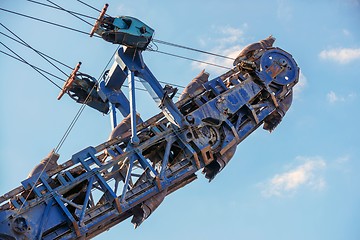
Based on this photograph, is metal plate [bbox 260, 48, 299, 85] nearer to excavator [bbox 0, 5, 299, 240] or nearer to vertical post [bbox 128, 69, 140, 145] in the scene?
excavator [bbox 0, 5, 299, 240]

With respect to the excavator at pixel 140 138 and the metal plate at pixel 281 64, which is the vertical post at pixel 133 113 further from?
the metal plate at pixel 281 64

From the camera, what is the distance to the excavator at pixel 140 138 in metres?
19.5

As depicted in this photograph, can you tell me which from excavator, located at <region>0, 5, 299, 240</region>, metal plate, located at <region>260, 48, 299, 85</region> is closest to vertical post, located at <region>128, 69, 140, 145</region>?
excavator, located at <region>0, 5, 299, 240</region>

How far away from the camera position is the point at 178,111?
21.6 m

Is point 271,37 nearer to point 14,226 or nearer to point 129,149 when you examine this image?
point 129,149

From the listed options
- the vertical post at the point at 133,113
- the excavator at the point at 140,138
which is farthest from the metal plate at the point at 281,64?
the vertical post at the point at 133,113

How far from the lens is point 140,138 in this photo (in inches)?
834

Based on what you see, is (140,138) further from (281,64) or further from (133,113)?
(281,64)

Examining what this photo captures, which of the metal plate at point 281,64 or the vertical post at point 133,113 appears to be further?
the metal plate at point 281,64

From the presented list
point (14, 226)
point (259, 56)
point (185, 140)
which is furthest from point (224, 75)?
point (14, 226)

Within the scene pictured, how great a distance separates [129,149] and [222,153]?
2.60 meters

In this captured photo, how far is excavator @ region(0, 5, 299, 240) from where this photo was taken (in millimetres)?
19547

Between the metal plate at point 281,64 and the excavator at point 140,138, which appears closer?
the excavator at point 140,138

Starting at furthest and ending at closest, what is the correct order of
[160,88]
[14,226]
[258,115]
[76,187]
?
[258,115]
[160,88]
[76,187]
[14,226]
